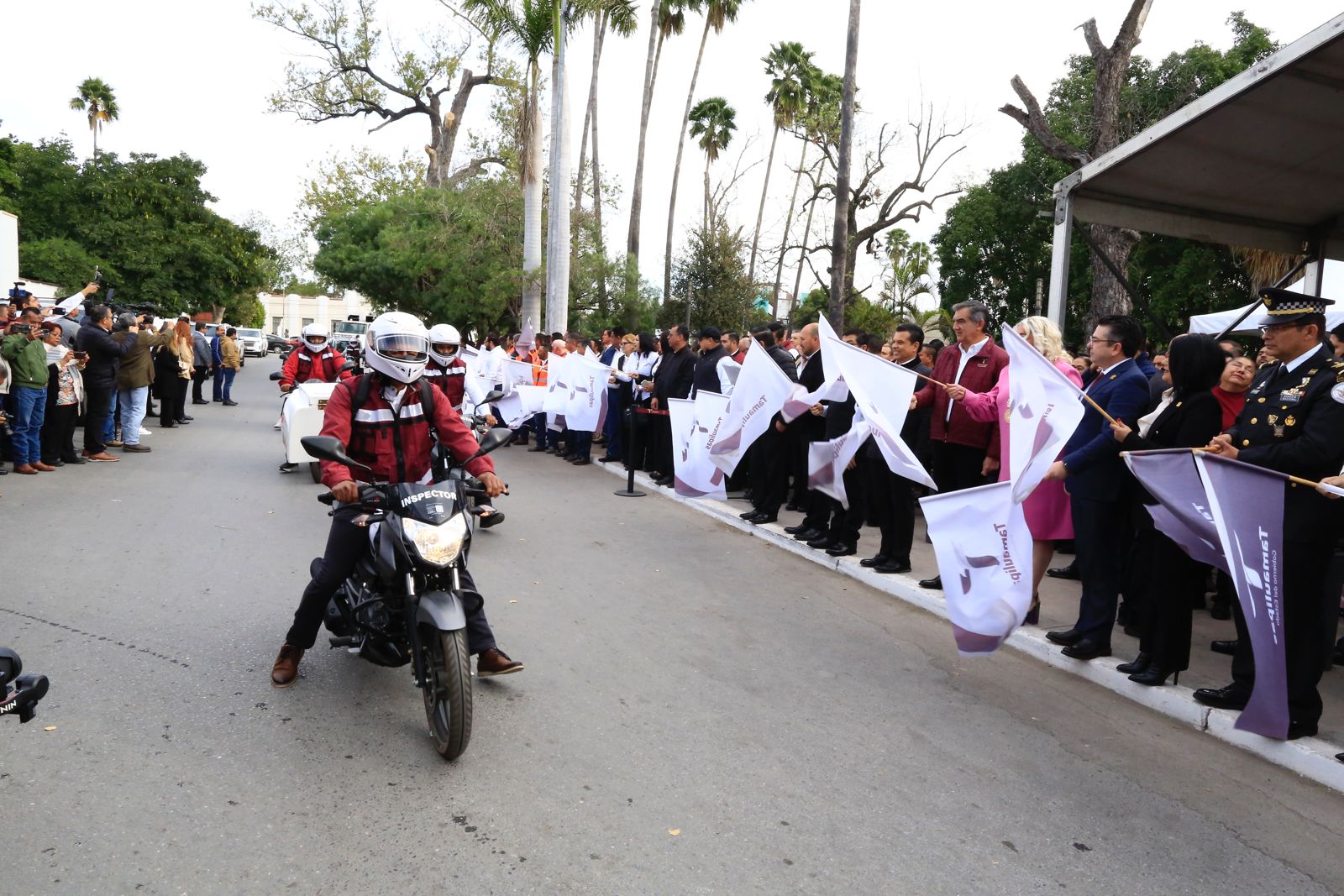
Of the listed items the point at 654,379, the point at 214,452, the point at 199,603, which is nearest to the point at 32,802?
the point at 199,603

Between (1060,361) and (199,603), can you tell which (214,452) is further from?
(1060,361)

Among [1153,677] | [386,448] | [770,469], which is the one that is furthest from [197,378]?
[1153,677]

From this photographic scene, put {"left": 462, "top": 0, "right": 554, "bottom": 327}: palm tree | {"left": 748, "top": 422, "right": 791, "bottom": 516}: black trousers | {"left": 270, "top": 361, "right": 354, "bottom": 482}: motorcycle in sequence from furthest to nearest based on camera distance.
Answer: {"left": 462, "top": 0, "right": 554, "bottom": 327}: palm tree
{"left": 270, "top": 361, "right": 354, "bottom": 482}: motorcycle
{"left": 748, "top": 422, "right": 791, "bottom": 516}: black trousers

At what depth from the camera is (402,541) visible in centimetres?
425

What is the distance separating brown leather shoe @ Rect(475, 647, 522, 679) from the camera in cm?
505

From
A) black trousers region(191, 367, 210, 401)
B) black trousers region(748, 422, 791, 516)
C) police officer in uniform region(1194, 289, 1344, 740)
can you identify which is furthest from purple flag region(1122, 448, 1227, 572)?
black trousers region(191, 367, 210, 401)

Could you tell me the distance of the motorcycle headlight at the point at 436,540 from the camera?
13.7 feet

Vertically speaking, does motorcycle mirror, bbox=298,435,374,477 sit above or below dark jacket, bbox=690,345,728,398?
below

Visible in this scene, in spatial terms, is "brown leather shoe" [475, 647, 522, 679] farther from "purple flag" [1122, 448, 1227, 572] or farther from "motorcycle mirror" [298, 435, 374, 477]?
"purple flag" [1122, 448, 1227, 572]

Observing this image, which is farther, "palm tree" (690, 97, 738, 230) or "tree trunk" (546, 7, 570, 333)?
"palm tree" (690, 97, 738, 230)

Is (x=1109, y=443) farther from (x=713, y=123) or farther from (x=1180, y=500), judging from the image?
(x=713, y=123)

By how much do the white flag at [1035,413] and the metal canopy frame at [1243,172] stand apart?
303 centimetres

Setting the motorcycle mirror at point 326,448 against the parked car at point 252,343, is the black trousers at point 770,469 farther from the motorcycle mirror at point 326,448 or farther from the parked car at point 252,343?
the parked car at point 252,343

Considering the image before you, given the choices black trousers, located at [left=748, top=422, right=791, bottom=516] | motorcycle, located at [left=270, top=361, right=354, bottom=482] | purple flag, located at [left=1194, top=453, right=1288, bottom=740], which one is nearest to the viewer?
purple flag, located at [left=1194, top=453, right=1288, bottom=740]
